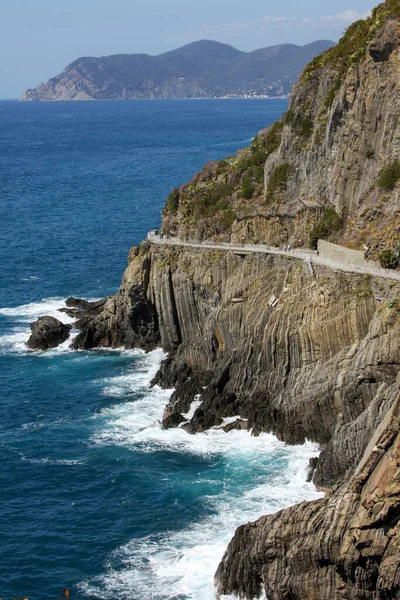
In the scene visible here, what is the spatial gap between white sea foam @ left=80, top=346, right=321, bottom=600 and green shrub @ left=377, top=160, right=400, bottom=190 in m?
21.1

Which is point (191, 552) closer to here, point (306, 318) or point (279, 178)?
point (306, 318)

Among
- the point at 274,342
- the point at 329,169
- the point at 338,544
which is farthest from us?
the point at 329,169

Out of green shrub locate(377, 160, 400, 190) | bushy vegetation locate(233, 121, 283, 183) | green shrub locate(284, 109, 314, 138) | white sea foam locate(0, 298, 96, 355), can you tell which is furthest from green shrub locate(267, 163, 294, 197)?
white sea foam locate(0, 298, 96, 355)

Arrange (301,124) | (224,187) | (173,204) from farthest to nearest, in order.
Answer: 1. (173,204)
2. (224,187)
3. (301,124)

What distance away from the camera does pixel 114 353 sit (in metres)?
83.6

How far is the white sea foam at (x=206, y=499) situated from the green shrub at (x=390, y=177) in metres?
21.1

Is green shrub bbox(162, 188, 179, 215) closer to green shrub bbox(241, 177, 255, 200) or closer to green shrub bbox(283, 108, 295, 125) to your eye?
green shrub bbox(241, 177, 255, 200)

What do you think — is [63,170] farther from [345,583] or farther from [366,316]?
[345,583]

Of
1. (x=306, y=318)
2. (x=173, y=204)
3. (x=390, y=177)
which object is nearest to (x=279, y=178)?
(x=390, y=177)

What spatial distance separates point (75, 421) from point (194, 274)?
17.2m

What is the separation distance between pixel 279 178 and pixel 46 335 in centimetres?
2554

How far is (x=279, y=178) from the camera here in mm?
80750

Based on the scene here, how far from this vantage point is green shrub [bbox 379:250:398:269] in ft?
206

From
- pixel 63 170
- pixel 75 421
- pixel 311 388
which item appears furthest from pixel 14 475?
pixel 63 170
